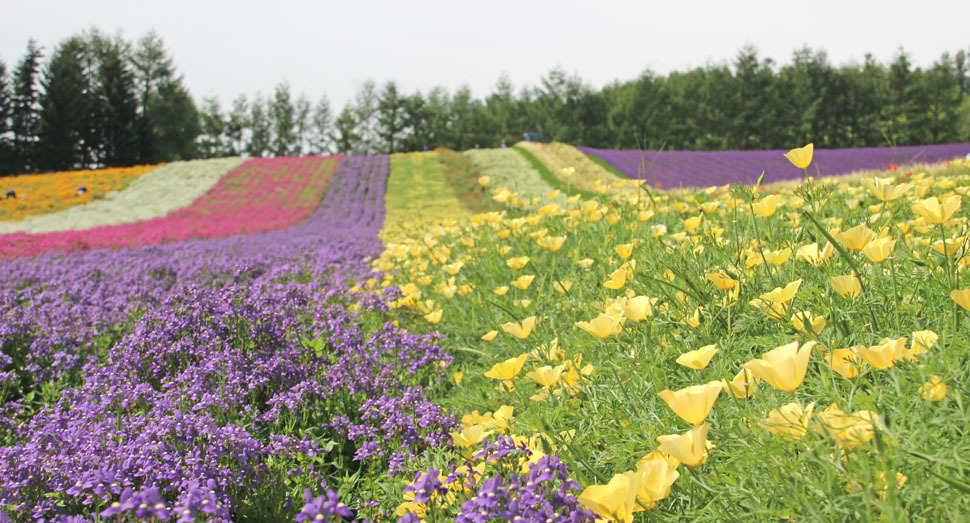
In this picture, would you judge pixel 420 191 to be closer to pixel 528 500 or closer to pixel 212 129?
pixel 528 500

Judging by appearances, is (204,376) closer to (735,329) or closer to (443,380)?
(443,380)

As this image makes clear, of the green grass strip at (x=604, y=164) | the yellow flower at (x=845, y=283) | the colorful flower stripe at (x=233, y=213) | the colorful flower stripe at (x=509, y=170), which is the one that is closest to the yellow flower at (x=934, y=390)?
the yellow flower at (x=845, y=283)

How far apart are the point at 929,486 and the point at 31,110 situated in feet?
180

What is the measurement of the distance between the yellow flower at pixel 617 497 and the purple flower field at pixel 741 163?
1909 cm

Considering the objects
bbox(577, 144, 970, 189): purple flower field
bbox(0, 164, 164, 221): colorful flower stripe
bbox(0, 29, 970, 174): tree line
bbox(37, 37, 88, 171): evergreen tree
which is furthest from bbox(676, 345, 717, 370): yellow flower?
bbox(37, 37, 88, 171): evergreen tree

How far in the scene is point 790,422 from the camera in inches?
43.0

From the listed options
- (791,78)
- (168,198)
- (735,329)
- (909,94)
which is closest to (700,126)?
(791,78)

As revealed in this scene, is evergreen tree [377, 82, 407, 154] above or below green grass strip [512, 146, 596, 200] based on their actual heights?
above

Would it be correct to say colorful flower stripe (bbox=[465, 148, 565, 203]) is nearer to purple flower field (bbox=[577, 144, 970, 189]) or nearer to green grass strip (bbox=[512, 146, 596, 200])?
green grass strip (bbox=[512, 146, 596, 200])

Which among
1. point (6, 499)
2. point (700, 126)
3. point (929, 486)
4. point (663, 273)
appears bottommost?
point (6, 499)

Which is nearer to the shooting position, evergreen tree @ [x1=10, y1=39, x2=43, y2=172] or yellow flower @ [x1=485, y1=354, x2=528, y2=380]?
yellow flower @ [x1=485, y1=354, x2=528, y2=380]

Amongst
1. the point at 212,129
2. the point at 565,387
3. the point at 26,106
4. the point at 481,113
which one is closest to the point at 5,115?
the point at 26,106

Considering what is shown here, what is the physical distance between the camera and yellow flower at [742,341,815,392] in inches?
40.8

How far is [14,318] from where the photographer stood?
4137mm
